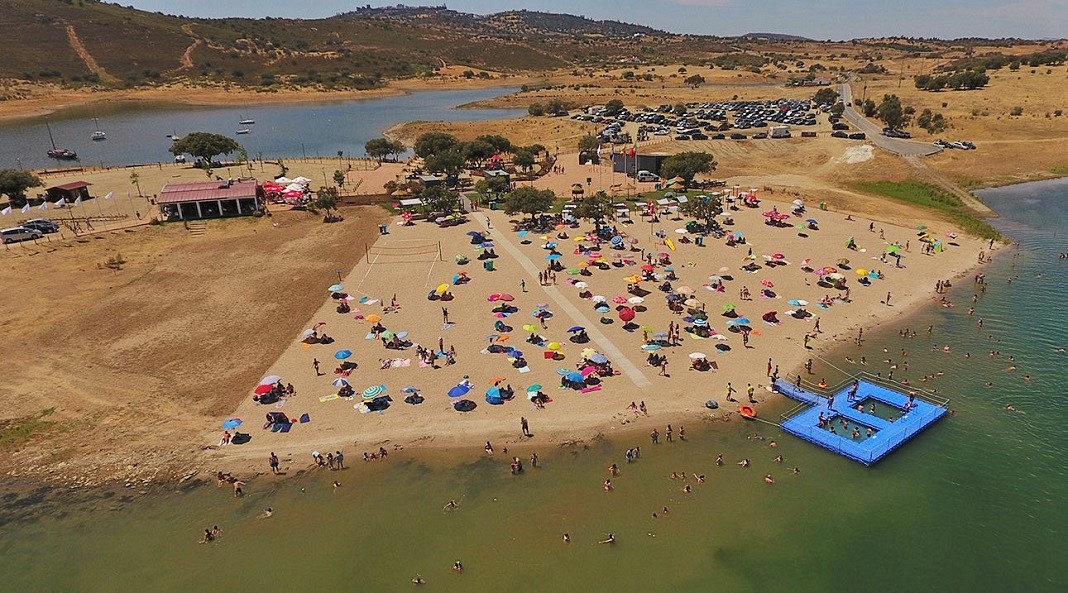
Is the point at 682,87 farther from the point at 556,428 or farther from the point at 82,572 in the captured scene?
the point at 82,572

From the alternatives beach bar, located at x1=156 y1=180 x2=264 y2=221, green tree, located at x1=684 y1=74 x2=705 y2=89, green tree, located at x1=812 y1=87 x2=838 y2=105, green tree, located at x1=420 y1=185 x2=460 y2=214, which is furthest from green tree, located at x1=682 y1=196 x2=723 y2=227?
green tree, located at x1=684 y1=74 x2=705 y2=89

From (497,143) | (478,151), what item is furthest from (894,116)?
(478,151)

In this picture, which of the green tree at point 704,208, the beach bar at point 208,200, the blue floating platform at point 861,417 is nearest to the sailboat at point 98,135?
the beach bar at point 208,200

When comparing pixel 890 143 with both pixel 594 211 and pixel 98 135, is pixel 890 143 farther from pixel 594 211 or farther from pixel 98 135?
pixel 98 135

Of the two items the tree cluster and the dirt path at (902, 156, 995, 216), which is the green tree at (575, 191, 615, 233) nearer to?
the dirt path at (902, 156, 995, 216)

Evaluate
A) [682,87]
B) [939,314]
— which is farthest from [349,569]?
[682,87]
